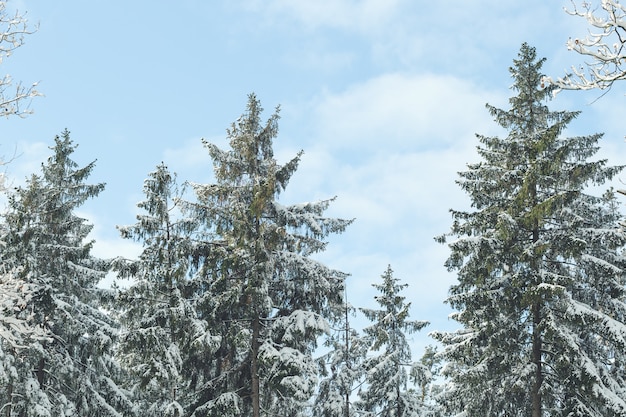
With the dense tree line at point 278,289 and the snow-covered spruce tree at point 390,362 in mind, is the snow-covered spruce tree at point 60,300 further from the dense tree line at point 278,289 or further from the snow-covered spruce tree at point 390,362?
the snow-covered spruce tree at point 390,362

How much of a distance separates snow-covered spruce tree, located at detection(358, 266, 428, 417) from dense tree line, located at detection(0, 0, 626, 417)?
535 centimetres

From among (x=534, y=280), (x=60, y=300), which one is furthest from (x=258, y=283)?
(x=534, y=280)

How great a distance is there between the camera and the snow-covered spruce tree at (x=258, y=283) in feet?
65.1

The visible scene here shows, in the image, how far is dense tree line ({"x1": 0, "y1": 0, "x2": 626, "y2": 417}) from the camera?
63.7ft

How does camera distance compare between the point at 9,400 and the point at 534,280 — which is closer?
the point at 534,280

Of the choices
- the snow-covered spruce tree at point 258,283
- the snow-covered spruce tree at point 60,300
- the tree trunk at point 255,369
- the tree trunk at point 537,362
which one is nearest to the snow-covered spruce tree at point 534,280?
the tree trunk at point 537,362

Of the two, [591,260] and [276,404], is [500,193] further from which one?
[276,404]

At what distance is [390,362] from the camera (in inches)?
1139

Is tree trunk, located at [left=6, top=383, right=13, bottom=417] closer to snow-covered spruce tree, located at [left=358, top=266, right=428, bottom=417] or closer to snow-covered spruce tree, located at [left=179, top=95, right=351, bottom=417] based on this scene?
snow-covered spruce tree, located at [left=179, top=95, right=351, bottom=417]

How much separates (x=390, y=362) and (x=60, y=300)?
46.5 ft

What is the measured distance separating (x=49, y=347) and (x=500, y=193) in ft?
51.7

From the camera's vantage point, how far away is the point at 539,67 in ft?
73.8

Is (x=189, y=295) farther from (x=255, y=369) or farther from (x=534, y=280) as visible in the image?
(x=534, y=280)

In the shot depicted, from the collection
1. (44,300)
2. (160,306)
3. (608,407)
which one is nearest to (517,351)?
(608,407)
